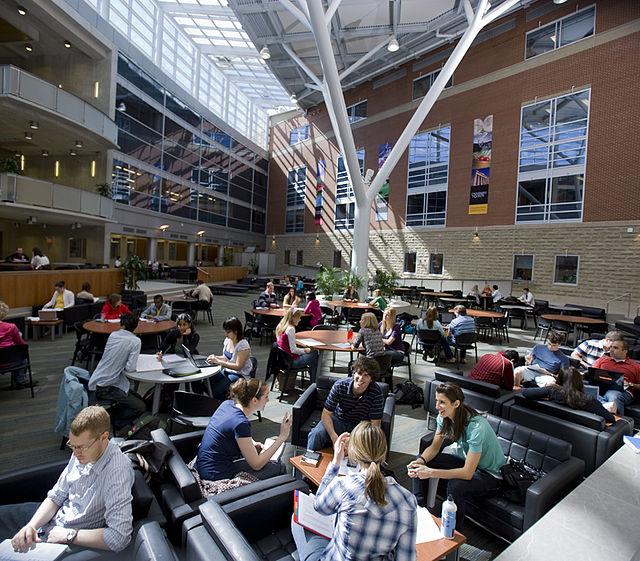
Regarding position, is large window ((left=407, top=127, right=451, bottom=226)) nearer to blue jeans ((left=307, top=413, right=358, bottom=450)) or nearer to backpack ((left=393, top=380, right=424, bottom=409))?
backpack ((left=393, top=380, right=424, bottom=409))

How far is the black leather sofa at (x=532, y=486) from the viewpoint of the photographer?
2.59m

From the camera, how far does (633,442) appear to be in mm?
3383

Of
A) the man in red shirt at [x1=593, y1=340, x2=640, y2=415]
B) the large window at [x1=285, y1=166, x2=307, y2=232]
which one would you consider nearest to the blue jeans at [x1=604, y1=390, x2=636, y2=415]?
the man in red shirt at [x1=593, y1=340, x2=640, y2=415]

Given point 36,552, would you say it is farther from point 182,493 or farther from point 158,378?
point 158,378

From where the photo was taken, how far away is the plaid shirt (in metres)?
1.62

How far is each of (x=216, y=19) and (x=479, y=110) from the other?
1690 cm

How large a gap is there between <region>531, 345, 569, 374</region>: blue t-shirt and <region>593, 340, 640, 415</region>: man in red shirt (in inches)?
Answer: 15.4

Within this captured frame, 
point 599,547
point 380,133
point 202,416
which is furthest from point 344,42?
point 599,547

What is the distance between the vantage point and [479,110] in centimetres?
2006

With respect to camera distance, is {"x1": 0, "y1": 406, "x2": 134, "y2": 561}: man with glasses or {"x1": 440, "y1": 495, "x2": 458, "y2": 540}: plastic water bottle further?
{"x1": 440, "y1": 495, "x2": 458, "y2": 540}: plastic water bottle

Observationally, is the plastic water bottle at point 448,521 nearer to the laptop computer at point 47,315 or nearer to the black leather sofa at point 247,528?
the black leather sofa at point 247,528

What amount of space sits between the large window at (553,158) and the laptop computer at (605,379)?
14.3 m

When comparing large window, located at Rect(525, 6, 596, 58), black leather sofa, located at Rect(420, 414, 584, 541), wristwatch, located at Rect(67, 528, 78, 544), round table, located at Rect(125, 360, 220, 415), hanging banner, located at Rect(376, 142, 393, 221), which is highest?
large window, located at Rect(525, 6, 596, 58)

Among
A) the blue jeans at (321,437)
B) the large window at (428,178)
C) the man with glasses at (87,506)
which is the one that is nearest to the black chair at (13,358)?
the man with glasses at (87,506)
